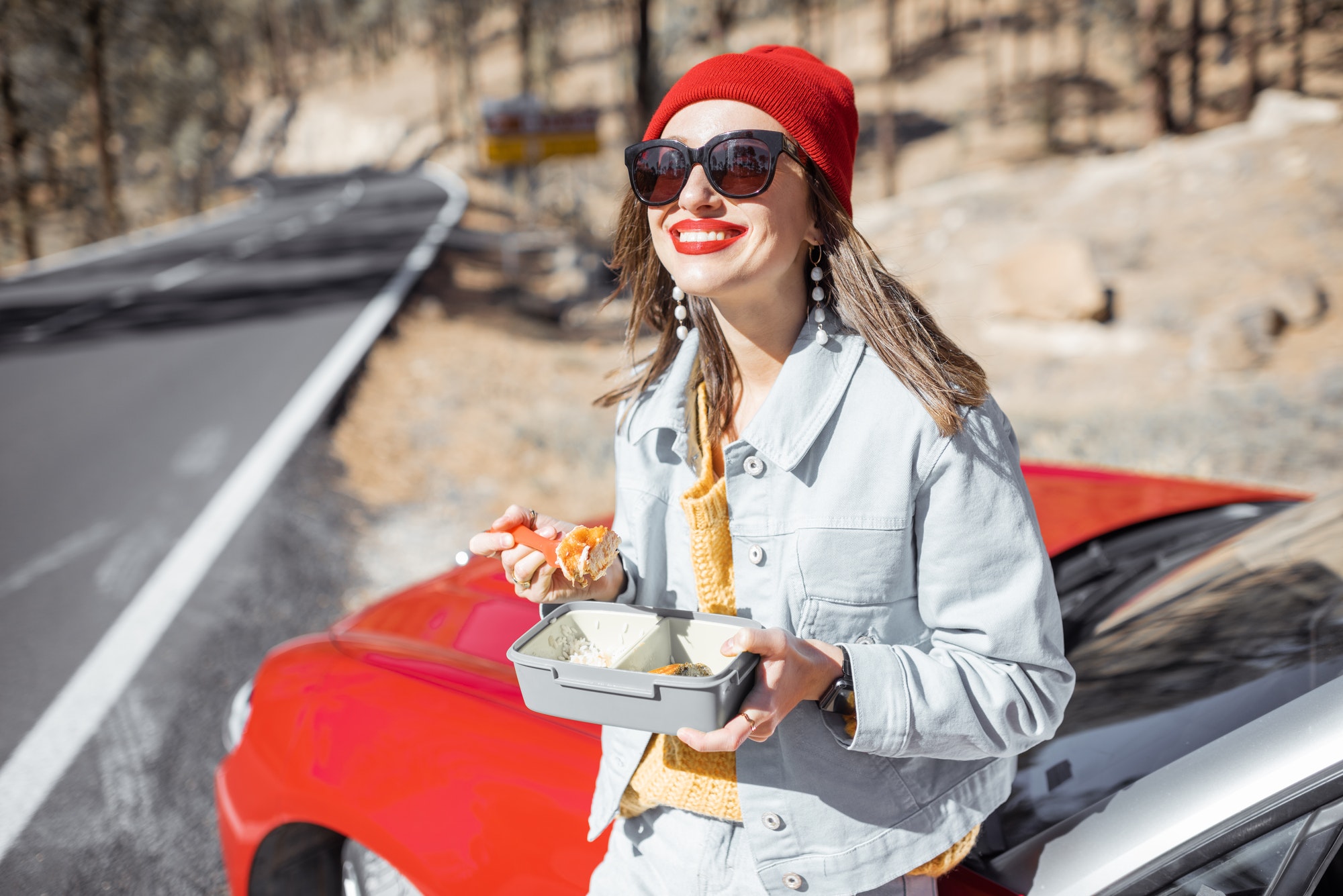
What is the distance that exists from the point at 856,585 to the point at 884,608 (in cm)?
6

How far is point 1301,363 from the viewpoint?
26.3 feet

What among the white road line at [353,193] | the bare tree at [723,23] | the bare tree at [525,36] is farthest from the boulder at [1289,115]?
the white road line at [353,193]

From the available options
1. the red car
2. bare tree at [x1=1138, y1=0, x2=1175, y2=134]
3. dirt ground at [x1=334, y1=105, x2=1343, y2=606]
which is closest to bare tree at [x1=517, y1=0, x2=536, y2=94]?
bare tree at [x1=1138, y1=0, x2=1175, y2=134]

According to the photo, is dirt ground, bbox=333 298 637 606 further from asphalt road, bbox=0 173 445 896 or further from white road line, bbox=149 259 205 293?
white road line, bbox=149 259 205 293

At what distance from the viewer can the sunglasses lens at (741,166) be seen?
1.34 m

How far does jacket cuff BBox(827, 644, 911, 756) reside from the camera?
47.3 inches

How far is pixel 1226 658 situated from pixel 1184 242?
1321 centimetres

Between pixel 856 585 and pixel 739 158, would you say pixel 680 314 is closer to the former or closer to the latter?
pixel 739 158

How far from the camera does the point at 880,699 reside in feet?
3.94

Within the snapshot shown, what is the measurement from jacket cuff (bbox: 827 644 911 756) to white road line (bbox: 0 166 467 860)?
2939mm

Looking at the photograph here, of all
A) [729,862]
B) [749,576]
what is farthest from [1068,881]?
[749,576]

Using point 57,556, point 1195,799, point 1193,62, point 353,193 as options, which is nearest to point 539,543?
point 1195,799

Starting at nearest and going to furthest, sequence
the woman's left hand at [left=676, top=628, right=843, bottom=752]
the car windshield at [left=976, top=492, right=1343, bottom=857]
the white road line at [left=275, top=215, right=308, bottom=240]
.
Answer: the woman's left hand at [left=676, top=628, right=843, bottom=752] < the car windshield at [left=976, top=492, right=1343, bottom=857] < the white road line at [left=275, top=215, right=308, bottom=240]

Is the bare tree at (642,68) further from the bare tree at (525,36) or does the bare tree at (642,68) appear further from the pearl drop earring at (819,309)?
the bare tree at (525,36)
